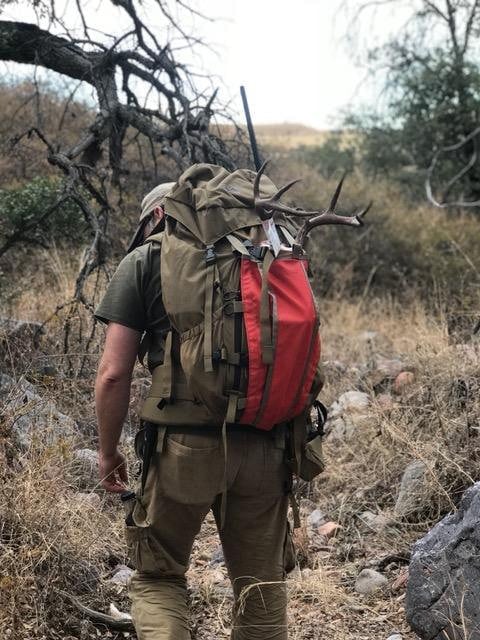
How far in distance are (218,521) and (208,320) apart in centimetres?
72

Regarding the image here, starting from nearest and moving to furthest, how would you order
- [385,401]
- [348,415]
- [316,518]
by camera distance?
[316,518] → [385,401] → [348,415]

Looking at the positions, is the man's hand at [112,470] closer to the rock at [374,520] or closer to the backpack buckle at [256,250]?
the backpack buckle at [256,250]

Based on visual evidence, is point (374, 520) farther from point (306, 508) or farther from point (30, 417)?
point (30, 417)

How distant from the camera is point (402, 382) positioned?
5672 mm

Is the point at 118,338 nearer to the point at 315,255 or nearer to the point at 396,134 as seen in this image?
the point at 315,255

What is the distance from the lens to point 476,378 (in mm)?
4637

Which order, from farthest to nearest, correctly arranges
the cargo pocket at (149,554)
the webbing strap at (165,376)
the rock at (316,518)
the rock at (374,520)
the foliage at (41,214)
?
the foliage at (41,214), the rock at (316,518), the rock at (374,520), the cargo pocket at (149,554), the webbing strap at (165,376)

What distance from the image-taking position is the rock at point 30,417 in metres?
3.35

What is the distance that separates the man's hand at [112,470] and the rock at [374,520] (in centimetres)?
194

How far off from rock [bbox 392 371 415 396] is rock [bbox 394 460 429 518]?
146cm

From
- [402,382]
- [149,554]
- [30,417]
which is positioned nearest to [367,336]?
[402,382]

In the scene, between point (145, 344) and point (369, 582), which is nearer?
point (145, 344)

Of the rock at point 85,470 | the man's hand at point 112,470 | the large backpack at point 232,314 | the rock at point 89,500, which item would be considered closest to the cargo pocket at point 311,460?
the large backpack at point 232,314

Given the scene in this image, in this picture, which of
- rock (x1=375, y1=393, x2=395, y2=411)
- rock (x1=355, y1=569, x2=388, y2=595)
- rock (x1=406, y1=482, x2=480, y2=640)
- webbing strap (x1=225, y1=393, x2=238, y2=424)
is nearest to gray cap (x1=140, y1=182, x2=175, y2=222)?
webbing strap (x1=225, y1=393, x2=238, y2=424)
